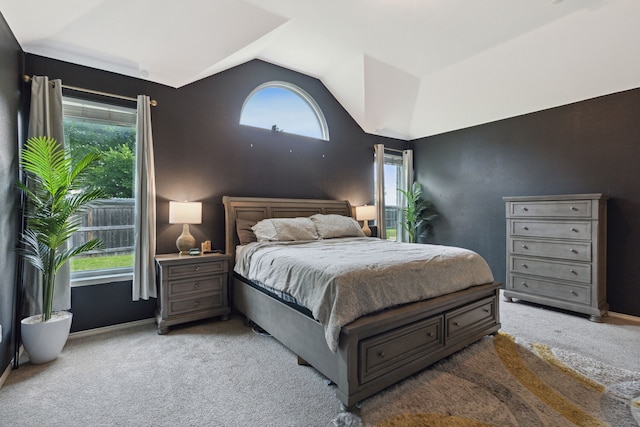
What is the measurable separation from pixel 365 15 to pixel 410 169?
3.08m

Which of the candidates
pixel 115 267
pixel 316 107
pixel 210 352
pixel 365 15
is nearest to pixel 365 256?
pixel 210 352

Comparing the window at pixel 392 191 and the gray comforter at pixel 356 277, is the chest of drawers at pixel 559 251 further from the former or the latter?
the window at pixel 392 191

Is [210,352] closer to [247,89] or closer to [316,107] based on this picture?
[247,89]

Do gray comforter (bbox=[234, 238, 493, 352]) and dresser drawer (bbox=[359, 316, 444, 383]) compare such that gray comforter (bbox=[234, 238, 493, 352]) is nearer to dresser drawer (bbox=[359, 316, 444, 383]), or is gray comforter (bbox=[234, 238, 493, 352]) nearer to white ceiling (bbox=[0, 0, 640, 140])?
dresser drawer (bbox=[359, 316, 444, 383])

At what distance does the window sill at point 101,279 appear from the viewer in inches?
113

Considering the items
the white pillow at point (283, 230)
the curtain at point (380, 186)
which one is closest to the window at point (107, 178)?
the white pillow at point (283, 230)

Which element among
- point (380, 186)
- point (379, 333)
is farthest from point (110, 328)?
point (380, 186)

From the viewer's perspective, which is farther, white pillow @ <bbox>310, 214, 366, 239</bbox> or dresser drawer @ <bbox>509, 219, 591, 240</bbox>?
white pillow @ <bbox>310, 214, 366, 239</bbox>

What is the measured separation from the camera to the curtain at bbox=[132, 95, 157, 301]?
2.99 meters

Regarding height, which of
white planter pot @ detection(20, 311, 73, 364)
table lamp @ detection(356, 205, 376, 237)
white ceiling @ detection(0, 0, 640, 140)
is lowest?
white planter pot @ detection(20, 311, 73, 364)

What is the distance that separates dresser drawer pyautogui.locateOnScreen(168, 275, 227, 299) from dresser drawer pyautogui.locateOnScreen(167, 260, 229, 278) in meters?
0.06

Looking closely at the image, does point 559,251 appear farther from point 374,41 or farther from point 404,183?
point 374,41

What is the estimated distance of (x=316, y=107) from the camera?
15.2 feet

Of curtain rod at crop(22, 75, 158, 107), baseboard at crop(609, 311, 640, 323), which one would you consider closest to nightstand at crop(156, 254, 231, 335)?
curtain rod at crop(22, 75, 158, 107)
